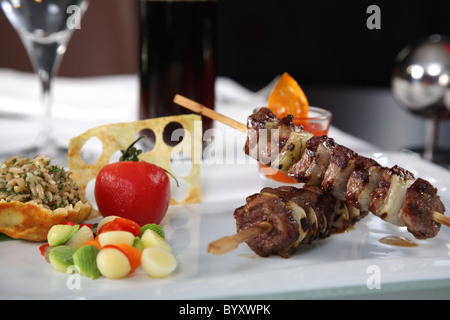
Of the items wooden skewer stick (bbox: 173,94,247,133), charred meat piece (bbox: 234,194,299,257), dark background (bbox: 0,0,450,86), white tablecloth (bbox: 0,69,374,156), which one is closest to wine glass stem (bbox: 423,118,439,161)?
white tablecloth (bbox: 0,69,374,156)

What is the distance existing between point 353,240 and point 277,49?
4.45 m

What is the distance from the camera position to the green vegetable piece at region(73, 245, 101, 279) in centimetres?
129

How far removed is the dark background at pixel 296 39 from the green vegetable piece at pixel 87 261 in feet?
12.9

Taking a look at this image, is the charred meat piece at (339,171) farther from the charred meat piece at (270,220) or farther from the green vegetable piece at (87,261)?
the green vegetable piece at (87,261)

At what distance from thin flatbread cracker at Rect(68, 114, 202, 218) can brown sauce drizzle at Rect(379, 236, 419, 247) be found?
586mm

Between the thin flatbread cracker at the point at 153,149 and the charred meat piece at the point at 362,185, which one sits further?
the thin flatbread cracker at the point at 153,149

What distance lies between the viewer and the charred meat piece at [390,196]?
4.90ft

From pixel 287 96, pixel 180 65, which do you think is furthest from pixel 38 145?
pixel 287 96

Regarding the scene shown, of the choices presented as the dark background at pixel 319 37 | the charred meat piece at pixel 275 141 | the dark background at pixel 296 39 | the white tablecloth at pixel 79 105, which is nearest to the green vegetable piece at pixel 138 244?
the charred meat piece at pixel 275 141

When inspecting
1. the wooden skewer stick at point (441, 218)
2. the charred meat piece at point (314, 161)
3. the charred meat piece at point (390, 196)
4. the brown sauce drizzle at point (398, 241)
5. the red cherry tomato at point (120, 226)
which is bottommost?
the brown sauce drizzle at point (398, 241)

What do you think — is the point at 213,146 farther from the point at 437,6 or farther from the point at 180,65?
the point at 437,6

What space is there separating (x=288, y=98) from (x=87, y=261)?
2.88ft

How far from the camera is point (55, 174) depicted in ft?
5.29

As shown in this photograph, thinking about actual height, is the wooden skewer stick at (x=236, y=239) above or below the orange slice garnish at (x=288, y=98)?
below
